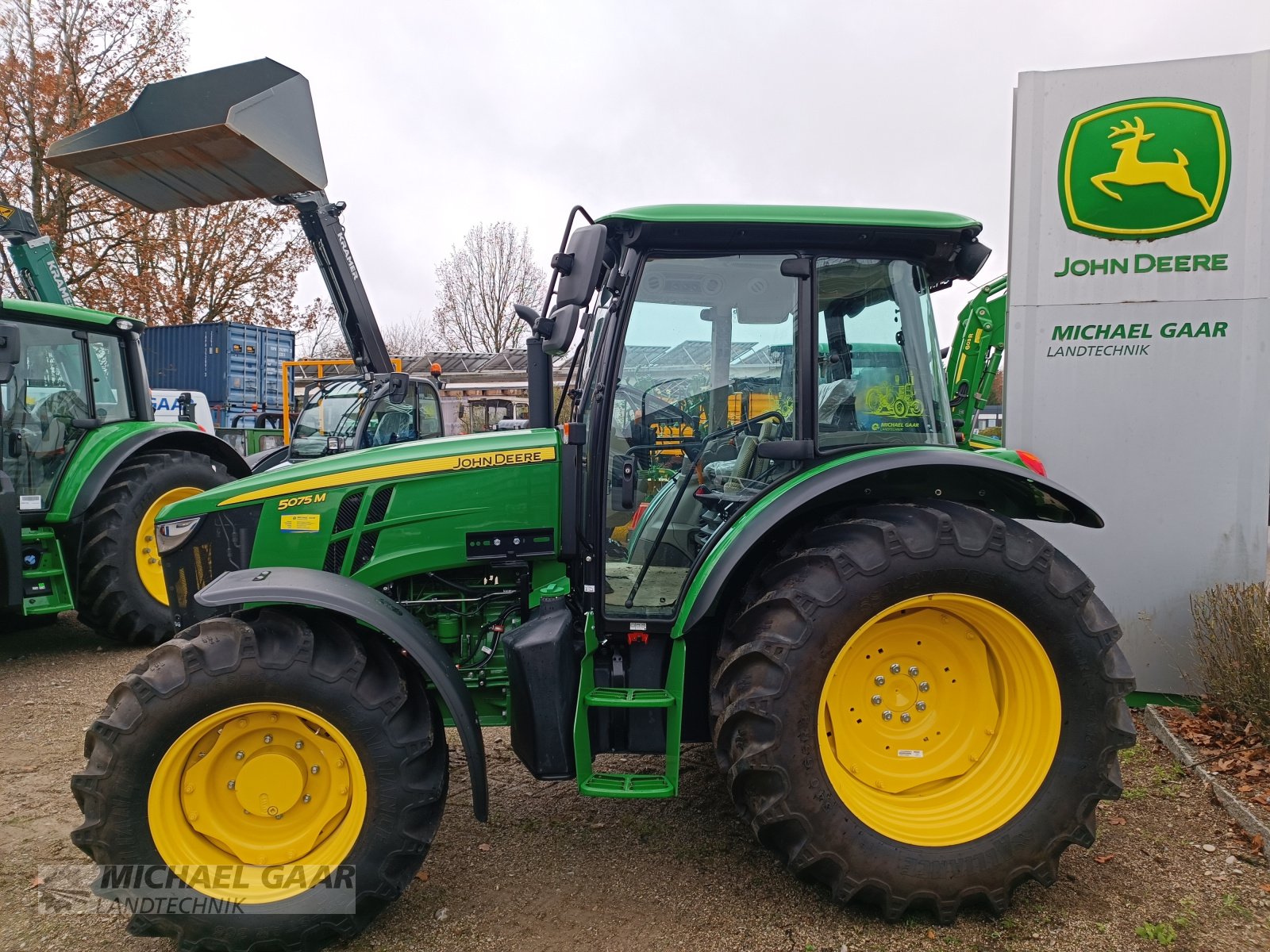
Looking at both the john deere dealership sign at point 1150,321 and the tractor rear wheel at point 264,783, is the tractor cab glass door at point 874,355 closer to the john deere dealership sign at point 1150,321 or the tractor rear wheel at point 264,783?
the tractor rear wheel at point 264,783

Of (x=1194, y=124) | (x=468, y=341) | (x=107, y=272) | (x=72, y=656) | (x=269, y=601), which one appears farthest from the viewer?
(x=468, y=341)

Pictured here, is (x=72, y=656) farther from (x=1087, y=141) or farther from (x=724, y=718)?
(x=1087, y=141)

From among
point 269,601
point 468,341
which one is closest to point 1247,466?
point 269,601

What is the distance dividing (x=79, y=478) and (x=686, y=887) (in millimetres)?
5067

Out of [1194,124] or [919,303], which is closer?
[919,303]

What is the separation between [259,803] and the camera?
2557mm

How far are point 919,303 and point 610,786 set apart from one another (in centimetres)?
199

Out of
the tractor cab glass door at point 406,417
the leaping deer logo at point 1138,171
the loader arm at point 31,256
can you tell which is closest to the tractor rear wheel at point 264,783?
the leaping deer logo at point 1138,171

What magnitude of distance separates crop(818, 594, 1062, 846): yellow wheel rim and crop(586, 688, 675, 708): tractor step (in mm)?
520

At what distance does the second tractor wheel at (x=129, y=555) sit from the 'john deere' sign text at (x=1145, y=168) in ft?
20.1

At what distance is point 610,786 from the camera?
8.79 feet

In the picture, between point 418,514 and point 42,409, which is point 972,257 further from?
point 42,409

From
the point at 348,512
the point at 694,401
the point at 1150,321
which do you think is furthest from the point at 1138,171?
the point at 348,512

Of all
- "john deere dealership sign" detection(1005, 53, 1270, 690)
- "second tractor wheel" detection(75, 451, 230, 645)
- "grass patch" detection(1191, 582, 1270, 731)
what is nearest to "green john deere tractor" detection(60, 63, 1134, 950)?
"grass patch" detection(1191, 582, 1270, 731)
